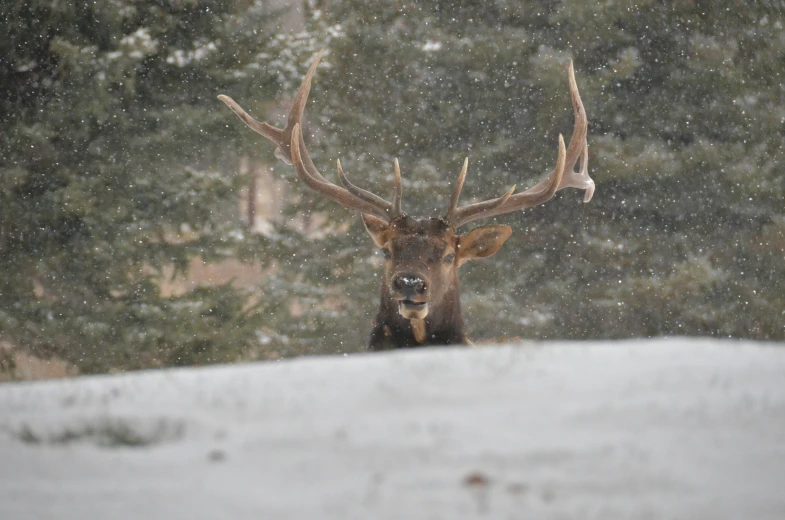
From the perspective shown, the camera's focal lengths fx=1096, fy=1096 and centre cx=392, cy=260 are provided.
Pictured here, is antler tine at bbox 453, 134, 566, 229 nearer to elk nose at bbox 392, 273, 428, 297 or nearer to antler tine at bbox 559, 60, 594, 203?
antler tine at bbox 559, 60, 594, 203

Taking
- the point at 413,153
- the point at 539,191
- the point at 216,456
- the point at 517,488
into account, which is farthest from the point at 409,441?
the point at 413,153

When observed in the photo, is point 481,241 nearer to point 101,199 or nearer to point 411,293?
point 411,293

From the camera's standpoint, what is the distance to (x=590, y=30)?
16375 mm

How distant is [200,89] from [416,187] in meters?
3.30

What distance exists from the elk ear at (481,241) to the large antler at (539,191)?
→ 0.69 feet

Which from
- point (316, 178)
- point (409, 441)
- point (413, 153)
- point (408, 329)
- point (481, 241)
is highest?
point (409, 441)

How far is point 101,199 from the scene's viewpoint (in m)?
13.0

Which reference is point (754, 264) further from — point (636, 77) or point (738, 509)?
point (738, 509)

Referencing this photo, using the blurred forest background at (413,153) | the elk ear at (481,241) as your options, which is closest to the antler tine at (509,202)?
the elk ear at (481,241)

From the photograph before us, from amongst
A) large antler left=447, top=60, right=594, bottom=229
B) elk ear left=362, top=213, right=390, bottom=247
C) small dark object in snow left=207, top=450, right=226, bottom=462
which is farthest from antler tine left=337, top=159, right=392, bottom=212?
small dark object in snow left=207, top=450, right=226, bottom=462

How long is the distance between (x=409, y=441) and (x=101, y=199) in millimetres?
10178

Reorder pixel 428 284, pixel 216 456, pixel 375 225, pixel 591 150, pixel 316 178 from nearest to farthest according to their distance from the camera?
pixel 216 456
pixel 428 284
pixel 375 225
pixel 316 178
pixel 591 150

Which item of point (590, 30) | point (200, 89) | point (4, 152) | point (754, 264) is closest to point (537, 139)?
point (590, 30)

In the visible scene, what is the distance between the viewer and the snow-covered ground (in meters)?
3.12
